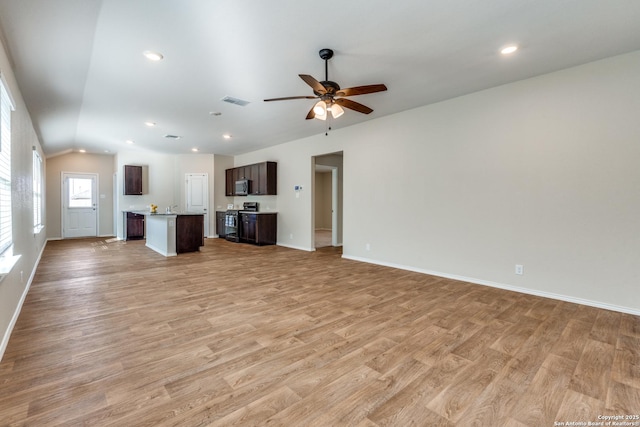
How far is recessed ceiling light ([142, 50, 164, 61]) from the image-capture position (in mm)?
2945

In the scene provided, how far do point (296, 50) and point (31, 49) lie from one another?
97.1 inches

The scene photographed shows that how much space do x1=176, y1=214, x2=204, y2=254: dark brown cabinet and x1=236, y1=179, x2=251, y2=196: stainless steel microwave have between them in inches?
76.3

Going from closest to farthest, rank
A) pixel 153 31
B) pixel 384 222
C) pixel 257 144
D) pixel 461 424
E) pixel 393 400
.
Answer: pixel 461 424, pixel 393 400, pixel 153 31, pixel 384 222, pixel 257 144

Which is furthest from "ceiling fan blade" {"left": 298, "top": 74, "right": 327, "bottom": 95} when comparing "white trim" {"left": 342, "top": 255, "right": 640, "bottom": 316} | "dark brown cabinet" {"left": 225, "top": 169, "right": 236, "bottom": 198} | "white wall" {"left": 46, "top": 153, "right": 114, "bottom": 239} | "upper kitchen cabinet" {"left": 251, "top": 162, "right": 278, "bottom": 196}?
"white wall" {"left": 46, "top": 153, "right": 114, "bottom": 239}

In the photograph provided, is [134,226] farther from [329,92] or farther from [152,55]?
[329,92]

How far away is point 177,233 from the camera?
6312 mm

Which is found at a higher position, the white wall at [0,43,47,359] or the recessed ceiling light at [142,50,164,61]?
the recessed ceiling light at [142,50,164,61]

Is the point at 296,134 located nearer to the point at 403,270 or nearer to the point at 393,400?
the point at 403,270

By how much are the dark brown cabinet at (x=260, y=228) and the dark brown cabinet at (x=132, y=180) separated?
369 centimetres

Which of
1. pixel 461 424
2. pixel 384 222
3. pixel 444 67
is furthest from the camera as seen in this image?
pixel 384 222

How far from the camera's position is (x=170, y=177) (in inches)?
376

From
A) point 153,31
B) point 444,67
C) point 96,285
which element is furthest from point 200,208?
point 444,67

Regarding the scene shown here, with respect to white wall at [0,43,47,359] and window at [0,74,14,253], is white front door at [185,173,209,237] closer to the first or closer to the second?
white wall at [0,43,47,359]

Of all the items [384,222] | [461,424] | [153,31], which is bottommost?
[461,424]
